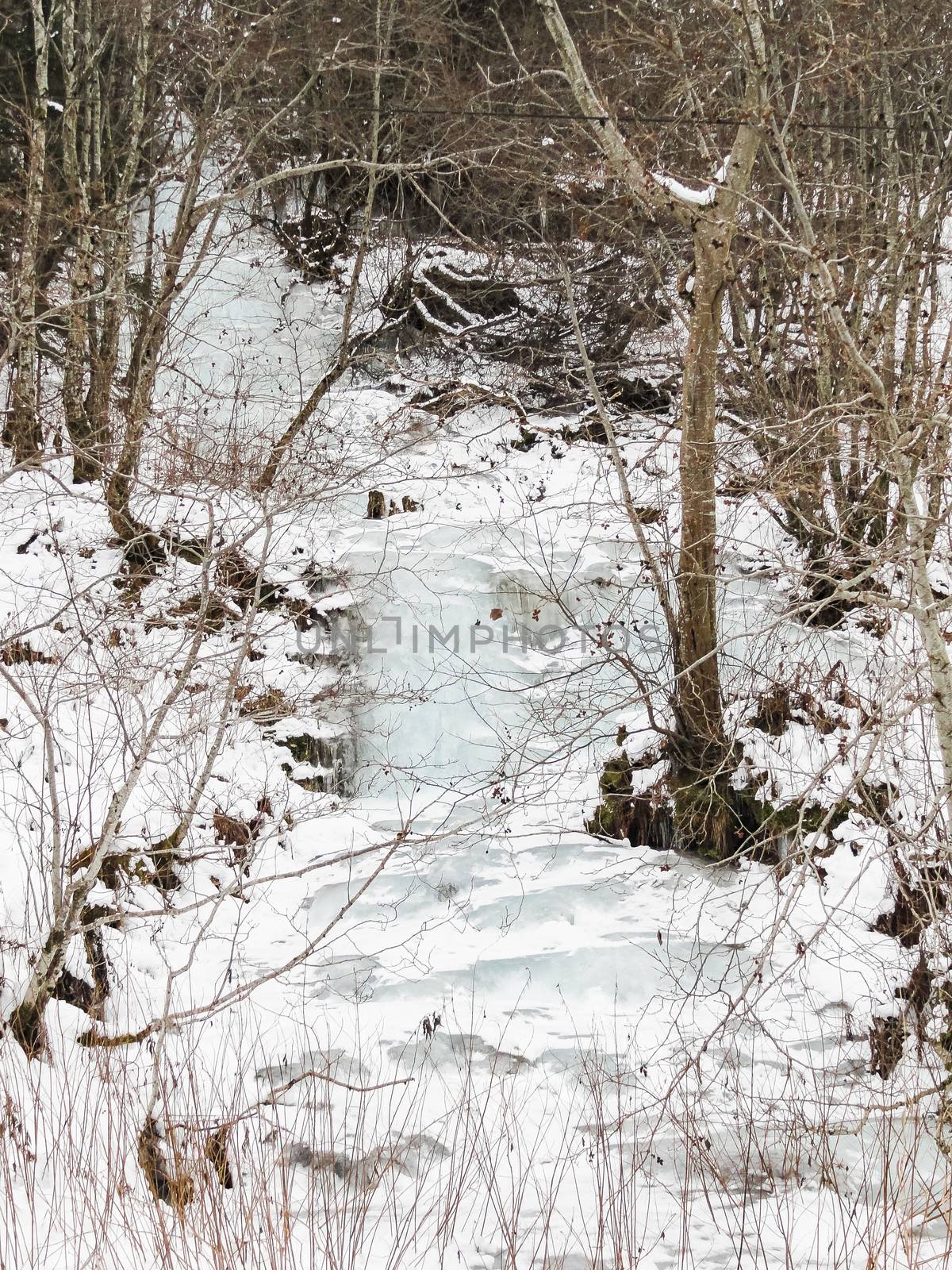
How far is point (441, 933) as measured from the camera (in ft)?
19.6

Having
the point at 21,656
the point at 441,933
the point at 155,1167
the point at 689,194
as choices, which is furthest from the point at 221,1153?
the point at 689,194

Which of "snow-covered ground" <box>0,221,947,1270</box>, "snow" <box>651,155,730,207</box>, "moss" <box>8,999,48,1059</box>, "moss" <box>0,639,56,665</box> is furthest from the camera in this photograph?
"moss" <box>0,639,56,665</box>

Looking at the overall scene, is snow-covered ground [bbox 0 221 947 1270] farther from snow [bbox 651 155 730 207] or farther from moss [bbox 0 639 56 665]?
snow [bbox 651 155 730 207]

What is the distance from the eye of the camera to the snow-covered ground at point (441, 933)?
3598mm

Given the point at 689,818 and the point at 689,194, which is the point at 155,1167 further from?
the point at 689,194

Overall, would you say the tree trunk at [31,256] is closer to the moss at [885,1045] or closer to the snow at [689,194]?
the snow at [689,194]

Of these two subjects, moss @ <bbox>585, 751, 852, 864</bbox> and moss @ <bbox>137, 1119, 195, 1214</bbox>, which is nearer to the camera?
moss @ <bbox>137, 1119, 195, 1214</bbox>

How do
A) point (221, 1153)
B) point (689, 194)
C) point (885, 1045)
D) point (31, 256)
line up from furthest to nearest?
point (31, 256)
point (689, 194)
point (885, 1045)
point (221, 1153)

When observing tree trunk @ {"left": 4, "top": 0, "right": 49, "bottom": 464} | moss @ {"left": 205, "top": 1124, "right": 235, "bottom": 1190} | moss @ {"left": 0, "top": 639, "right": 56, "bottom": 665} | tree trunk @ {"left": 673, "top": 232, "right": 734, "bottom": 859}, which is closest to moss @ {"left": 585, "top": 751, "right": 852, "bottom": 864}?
tree trunk @ {"left": 673, "top": 232, "right": 734, "bottom": 859}

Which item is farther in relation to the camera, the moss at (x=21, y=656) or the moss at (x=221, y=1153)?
the moss at (x=21, y=656)

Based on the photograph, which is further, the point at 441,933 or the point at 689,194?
the point at 441,933

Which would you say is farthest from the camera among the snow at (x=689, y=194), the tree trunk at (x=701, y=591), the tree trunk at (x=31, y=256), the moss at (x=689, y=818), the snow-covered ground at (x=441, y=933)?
the tree trunk at (x=31, y=256)

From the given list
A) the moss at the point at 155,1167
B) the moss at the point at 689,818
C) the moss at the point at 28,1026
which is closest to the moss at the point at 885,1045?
the moss at the point at 689,818

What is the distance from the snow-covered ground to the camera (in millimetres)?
3598
